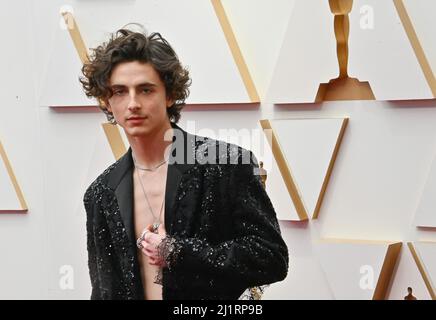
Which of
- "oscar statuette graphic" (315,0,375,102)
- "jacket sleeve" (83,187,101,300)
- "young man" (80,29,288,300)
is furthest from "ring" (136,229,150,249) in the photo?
"oscar statuette graphic" (315,0,375,102)

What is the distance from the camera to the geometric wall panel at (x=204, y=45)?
2.48 meters

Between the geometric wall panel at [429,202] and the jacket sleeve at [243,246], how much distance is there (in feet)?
1.47

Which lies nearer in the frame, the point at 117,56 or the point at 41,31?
the point at 117,56

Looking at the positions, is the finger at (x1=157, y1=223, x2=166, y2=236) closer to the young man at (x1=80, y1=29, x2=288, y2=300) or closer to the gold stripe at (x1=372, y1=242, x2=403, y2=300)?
the young man at (x1=80, y1=29, x2=288, y2=300)

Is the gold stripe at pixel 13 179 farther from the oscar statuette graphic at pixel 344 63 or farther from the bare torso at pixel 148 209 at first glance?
the oscar statuette graphic at pixel 344 63

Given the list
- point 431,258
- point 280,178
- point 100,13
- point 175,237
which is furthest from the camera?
point 100,13

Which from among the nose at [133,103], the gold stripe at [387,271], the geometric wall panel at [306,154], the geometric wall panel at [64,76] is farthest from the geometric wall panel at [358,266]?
the geometric wall panel at [64,76]

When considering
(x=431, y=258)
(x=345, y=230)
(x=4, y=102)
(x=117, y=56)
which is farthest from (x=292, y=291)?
(x=4, y=102)

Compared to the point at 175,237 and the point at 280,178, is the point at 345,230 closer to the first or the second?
the point at 280,178

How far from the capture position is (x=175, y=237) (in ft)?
6.48

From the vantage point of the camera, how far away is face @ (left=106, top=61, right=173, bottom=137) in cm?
205

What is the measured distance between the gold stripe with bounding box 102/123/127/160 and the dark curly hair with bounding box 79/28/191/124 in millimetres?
481
